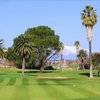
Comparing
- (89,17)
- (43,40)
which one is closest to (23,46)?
(43,40)

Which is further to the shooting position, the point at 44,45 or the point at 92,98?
the point at 44,45

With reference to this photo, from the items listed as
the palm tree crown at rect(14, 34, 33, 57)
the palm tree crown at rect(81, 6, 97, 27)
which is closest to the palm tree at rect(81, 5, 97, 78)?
the palm tree crown at rect(81, 6, 97, 27)

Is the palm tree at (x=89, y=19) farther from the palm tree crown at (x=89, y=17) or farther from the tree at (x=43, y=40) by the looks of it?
the tree at (x=43, y=40)

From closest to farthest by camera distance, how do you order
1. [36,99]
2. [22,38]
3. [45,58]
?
[36,99]
[22,38]
[45,58]

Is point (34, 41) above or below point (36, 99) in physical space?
above

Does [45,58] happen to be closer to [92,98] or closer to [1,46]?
[1,46]

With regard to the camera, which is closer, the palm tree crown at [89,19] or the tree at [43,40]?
the palm tree crown at [89,19]

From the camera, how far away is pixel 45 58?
440 ft

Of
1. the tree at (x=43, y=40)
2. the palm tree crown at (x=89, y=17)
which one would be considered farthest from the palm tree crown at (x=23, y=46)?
the palm tree crown at (x=89, y=17)

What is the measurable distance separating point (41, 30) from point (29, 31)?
14.5 ft

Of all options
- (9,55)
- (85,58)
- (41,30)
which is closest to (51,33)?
(41,30)

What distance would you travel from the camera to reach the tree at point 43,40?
126125 mm

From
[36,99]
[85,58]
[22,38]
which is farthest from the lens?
[85,58]

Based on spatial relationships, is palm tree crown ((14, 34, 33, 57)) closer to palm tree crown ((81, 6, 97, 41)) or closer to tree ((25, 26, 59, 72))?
tree ((25, 26, 59, 72))
